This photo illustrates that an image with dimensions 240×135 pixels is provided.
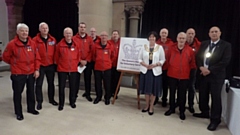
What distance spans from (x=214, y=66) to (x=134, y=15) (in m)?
2.71

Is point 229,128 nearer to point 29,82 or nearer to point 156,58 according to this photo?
point 156,58

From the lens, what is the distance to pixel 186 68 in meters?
3.18

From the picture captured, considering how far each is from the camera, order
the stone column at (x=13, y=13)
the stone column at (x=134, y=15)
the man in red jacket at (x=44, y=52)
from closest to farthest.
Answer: the man in red jacket at (x=44, y=52) < the stone column at (x=134, y=15) < the stone column at (x=13, y=13)

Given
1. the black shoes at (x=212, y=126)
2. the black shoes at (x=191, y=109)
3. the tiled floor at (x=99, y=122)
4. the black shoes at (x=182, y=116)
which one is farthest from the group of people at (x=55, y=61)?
the black shoes at (x=212, y=126)

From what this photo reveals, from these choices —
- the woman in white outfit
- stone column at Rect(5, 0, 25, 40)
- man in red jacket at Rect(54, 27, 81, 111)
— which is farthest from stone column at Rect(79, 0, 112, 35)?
stone column at Rect(5, 0, 25, 40)

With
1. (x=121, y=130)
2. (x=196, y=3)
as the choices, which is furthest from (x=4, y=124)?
(x=196, y=3)

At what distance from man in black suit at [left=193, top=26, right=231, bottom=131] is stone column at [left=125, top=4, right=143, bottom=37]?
7.74 ft

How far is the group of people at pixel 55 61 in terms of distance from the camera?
2.98 metres

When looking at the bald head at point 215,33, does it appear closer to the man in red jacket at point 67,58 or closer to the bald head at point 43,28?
the man in red jacket at point 67,58

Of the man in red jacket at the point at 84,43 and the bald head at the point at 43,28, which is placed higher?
the bald head at the point at 43,28

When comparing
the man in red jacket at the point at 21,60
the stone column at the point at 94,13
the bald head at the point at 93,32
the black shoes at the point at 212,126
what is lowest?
the black shoes at the point at 212,126

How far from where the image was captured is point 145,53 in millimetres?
3348

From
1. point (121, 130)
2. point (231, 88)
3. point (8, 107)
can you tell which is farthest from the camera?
point (8, 107)

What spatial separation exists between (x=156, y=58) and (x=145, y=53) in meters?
0.19
